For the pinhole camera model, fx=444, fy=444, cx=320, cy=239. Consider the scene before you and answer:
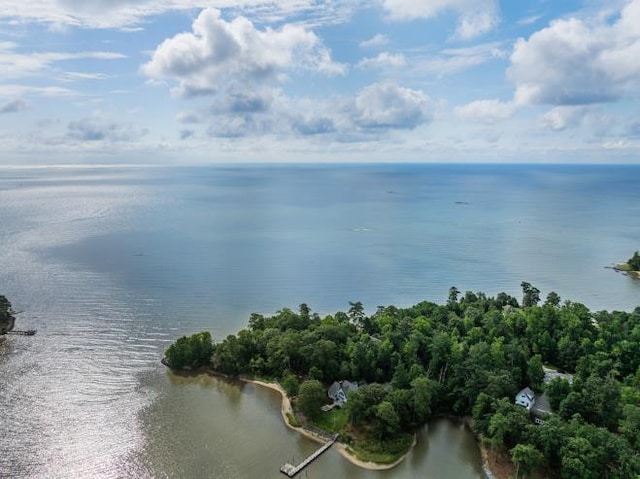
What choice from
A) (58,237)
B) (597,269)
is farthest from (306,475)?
(58,237)

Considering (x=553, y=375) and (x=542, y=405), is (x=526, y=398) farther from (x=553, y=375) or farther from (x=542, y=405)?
(x=553, y=375)

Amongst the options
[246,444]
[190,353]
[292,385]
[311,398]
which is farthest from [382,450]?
[190,353]

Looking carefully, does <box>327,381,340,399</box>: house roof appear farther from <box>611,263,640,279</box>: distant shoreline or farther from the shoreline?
<box>611,263,640,279</box>: distant shoreline

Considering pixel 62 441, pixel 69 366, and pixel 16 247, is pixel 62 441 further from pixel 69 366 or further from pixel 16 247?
pixel 16 247

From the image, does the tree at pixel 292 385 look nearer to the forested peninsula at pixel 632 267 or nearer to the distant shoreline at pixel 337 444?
the distant shoreline at pixel 337 444

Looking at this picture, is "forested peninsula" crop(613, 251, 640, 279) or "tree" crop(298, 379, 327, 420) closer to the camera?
"tree" crop(298, 379, 327, 420)

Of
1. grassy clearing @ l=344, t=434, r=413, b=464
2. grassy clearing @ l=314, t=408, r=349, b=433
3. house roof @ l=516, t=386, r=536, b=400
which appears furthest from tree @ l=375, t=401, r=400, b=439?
house roof @ l=516, t=386, r=536, b=400
